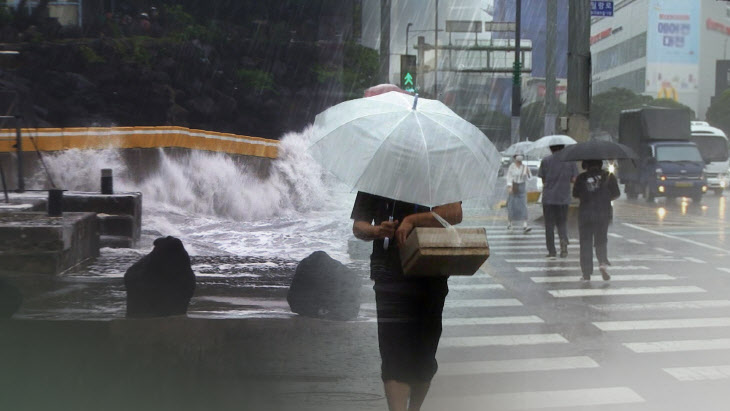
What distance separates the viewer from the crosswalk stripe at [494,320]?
835 centimetres

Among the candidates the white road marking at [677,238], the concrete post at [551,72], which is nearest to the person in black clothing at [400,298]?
the white road marking at [677,238]

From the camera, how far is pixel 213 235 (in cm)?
804

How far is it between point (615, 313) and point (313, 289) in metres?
3.53

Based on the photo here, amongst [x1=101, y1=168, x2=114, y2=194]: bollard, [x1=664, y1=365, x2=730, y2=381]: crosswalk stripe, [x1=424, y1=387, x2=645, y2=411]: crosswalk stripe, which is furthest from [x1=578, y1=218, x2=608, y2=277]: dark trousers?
[x1=101, y1=168, x2=114, y2=194]: bollard

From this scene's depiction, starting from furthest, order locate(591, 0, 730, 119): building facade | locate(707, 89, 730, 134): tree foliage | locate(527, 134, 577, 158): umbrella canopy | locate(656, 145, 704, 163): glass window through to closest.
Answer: locate(591, 0, 730, 119): building facade
locate(707, 89, 730, 134): tree foliage
locate(656, 145, 704, 163): glass window
locate(527, 134, 577, 158): umbrella canopy

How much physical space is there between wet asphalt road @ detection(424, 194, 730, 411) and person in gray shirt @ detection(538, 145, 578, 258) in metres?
0.36

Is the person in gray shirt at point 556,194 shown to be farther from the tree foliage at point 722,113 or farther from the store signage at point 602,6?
the tree foliage at point 722,113

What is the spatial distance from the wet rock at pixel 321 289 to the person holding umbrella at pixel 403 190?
2695 millimetres

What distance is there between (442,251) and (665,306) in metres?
6.24

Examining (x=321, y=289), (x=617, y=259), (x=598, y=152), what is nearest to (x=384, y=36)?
(x=598, y=152)

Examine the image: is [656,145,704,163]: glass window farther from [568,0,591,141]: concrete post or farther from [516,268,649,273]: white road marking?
[516,268,649,273]: white road marking

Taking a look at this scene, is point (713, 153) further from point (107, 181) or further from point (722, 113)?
point (107, 181)

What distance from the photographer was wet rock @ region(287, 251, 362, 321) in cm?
694

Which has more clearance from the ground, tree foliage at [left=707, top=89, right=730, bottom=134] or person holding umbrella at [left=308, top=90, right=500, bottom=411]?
tree foliage at [left=707, top=89, right=730, bottom=134]
